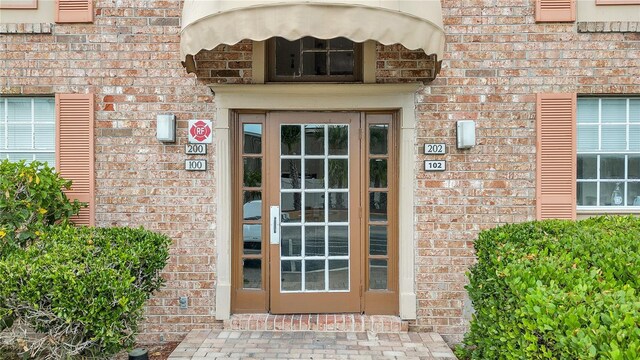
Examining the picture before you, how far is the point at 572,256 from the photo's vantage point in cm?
324

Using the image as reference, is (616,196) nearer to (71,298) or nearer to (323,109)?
(323,109)

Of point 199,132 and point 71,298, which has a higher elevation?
point 199,132

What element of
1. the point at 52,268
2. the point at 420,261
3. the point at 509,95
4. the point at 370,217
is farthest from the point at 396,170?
the point at 52,268

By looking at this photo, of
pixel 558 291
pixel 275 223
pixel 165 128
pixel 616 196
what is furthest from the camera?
pixel 616 196

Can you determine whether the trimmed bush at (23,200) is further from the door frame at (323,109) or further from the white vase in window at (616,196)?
the white vase in window at (616,196)

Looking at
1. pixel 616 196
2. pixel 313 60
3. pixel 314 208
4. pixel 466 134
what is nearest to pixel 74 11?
pixel 313 60

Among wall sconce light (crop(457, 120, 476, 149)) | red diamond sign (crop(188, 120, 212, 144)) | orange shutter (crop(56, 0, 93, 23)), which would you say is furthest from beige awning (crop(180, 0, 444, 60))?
orange shutter (crop(56, 0, 93, 23))

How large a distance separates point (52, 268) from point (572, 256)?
12.7ft

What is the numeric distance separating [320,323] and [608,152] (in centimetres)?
380

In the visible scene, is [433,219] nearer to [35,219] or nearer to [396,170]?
[396,170]

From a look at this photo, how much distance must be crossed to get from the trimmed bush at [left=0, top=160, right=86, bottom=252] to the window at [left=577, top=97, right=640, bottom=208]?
223 inches

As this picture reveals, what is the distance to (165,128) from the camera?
4746 millimetres

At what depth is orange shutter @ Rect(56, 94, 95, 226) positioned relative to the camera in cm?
485

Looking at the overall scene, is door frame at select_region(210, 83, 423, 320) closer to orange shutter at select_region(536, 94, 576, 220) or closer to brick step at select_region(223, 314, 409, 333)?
brick step at select_region(223, 314, 409, 333)
